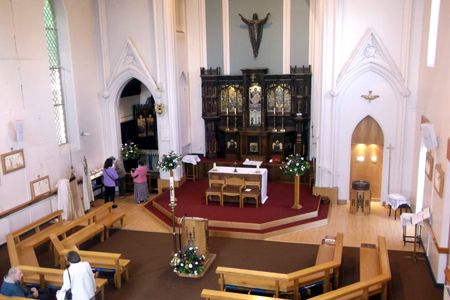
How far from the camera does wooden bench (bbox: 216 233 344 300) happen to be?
766 cm

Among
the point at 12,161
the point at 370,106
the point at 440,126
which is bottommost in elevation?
the point at 12,161

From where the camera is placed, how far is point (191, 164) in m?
15.6

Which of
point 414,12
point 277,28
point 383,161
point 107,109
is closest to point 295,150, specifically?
point 383,161

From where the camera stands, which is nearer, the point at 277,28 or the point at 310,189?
the point at 310,189

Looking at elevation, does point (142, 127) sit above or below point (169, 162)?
above

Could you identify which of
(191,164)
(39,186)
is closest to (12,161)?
(39,186)

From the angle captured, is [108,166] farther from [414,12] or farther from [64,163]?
[414,12]

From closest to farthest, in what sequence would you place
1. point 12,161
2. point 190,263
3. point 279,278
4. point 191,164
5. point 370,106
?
1. point 279,278
2. point 190,263
3. point 12,161
4. point 370,106
5. point 191,164

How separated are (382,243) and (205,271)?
3763mm

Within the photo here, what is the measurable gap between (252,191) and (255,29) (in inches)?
242

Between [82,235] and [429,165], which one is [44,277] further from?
[429,165]

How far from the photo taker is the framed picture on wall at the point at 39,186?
11555 mm

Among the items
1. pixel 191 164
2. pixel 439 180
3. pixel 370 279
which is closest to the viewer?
pixel 370 279

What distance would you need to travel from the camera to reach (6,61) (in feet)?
34.8
